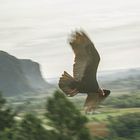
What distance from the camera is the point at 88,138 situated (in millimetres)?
56438

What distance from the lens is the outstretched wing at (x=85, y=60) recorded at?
4.98 metres

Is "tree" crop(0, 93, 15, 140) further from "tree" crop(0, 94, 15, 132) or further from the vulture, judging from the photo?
the vulture

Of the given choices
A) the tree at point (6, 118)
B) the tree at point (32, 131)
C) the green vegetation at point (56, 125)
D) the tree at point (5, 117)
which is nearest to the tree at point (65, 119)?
the green vegetation at point (56, 125)

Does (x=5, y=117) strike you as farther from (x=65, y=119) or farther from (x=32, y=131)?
(x=65, y=119)

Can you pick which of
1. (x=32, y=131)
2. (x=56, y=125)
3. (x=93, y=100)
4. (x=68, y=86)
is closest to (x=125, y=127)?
(x=56, y=125)

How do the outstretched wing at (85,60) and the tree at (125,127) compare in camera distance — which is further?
the tree at (125,127)

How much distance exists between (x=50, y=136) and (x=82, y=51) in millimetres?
54158

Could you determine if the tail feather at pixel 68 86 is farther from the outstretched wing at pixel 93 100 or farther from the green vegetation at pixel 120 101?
the green vegetation at pixel 120 101

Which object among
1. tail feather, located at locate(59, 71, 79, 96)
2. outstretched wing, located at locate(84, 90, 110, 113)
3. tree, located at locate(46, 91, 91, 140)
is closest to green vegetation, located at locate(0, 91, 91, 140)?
tree, located at locate(46, 91, 91, 140)

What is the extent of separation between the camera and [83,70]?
4996mm

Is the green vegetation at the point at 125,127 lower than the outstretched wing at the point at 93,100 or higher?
lower

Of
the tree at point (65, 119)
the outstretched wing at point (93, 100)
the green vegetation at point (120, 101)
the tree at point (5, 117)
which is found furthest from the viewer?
the green vegetation at point (120, 101)

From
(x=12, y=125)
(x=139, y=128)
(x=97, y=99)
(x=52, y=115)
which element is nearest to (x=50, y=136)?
(x=52, y=115)

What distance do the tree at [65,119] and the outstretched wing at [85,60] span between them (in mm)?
50633
